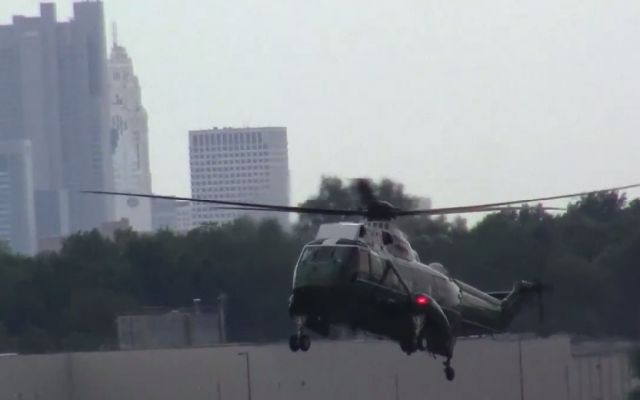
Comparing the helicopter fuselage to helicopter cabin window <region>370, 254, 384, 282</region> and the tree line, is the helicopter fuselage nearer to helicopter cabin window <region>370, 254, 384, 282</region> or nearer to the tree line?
helicopter cabin window <region>370, 254, 384, 282</region>

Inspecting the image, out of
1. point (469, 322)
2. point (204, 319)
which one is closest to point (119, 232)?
point (204, 319)

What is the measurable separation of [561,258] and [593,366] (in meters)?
6.14

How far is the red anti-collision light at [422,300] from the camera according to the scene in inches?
1517

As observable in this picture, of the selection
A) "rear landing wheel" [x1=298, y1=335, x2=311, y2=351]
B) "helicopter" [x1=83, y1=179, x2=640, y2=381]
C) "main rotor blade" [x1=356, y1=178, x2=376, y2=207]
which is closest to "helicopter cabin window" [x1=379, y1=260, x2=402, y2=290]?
"helicopter" [x1=83, y1=179, x2=640, y2=381]

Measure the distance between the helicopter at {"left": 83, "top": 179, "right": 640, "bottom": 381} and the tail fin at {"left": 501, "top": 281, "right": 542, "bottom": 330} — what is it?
196cm

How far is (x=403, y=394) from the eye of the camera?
53125mm

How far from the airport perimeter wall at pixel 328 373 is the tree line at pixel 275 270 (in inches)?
72.1

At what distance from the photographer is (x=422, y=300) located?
38.6m

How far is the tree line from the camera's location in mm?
57312

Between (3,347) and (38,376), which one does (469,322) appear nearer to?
(38,376)

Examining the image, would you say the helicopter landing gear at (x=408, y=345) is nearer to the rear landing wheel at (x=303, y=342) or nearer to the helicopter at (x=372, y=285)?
the helicopter at (x=372, y=285)

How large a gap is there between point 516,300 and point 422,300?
5490mm

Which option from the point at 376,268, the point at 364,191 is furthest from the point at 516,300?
the point at 376,268

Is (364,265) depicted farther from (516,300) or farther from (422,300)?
(516,300)
